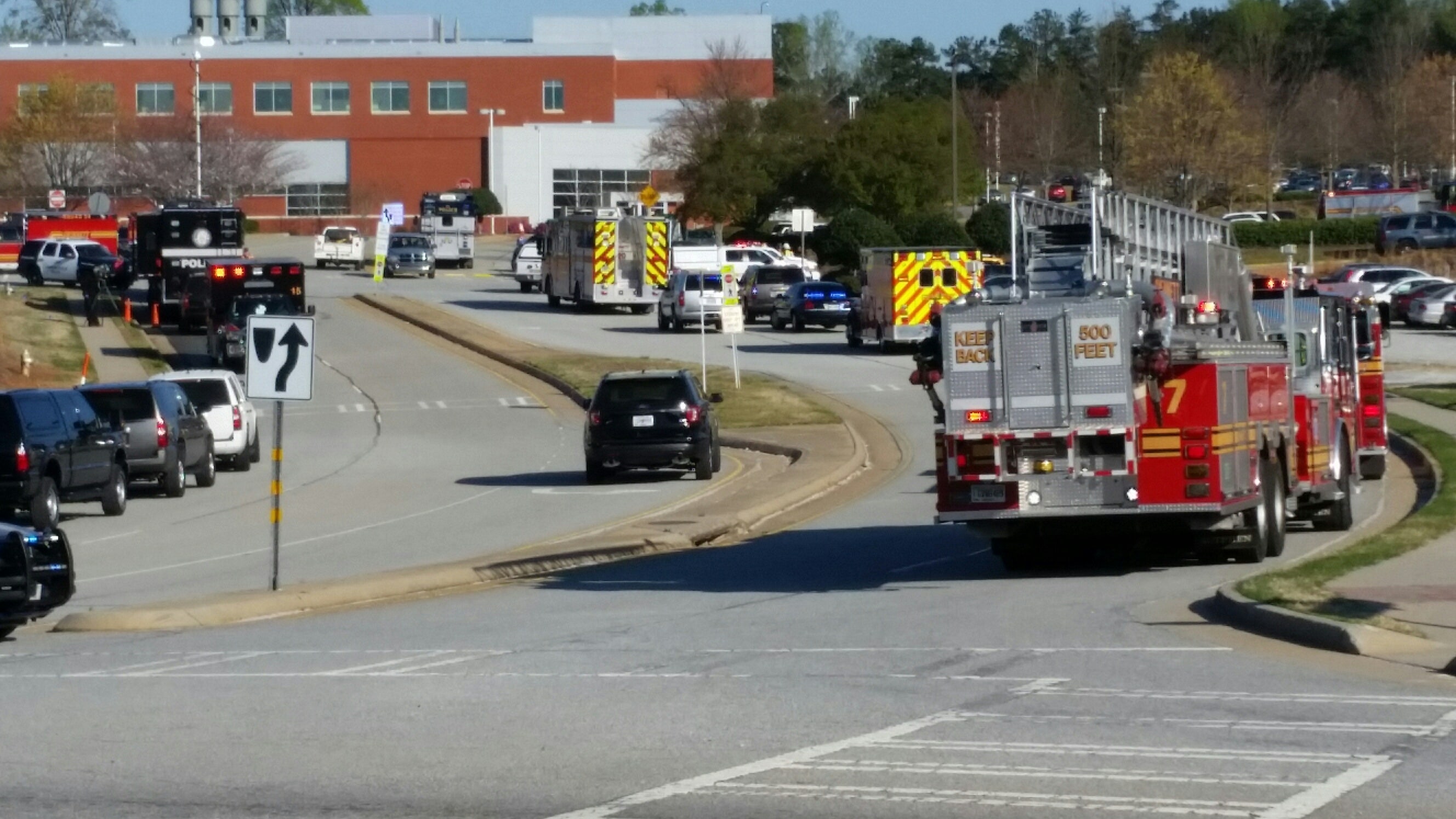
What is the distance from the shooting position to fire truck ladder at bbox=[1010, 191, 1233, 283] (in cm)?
1938

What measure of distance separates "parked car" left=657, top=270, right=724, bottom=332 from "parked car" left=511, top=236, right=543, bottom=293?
1696 cm

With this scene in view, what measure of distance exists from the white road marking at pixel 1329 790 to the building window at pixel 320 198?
371 feet

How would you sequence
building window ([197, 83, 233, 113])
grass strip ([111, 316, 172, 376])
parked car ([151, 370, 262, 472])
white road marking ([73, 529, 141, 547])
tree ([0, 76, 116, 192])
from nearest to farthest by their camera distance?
white road marking ([73, 529, 141, 547])
parked car ([151, 370, 262, 472])
grass strip ([111, 316, 172, 376])
tree ([0, 76, 116, 192])
building window ([197, 83, 233, 113])

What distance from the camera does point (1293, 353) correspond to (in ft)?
68.6

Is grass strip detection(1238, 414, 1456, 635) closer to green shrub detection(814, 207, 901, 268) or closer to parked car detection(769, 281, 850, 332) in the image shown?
parked car detection(769, 281, 850, 332)

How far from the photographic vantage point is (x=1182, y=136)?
76.8 meters

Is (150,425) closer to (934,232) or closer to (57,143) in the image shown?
(934,232)

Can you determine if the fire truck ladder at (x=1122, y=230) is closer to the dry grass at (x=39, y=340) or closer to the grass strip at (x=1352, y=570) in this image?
the grass strip at (x=1352, y=570)

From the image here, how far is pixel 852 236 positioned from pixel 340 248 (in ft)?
85.9

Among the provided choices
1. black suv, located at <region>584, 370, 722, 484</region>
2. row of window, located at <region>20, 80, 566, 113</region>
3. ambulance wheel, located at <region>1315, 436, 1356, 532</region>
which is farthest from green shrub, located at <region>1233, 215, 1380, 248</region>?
ambulance wheel, located at <region>1315, 436, 1356, 532</region>

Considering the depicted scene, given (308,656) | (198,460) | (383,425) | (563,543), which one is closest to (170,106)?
(383,425)

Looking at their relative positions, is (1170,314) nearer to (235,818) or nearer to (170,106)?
(235,818)

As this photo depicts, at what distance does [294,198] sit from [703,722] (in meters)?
113

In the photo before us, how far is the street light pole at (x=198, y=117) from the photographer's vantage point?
8706 centimetres
